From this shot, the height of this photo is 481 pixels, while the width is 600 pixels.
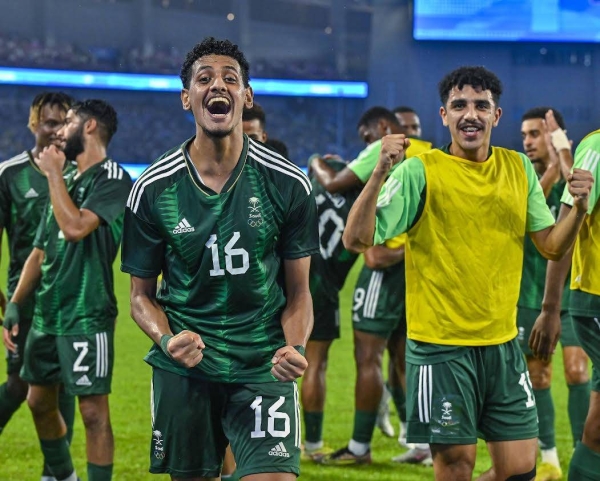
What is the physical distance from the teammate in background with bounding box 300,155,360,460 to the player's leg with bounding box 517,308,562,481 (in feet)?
3.52

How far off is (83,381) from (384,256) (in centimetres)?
195

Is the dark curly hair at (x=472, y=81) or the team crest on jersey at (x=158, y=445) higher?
the dark curly hair at (x=472, y=81)

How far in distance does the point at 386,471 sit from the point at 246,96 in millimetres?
3256

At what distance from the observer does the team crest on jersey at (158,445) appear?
11.3ft

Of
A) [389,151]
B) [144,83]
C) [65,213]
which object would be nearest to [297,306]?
[389,151]

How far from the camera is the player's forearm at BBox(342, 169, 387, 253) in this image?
387cm

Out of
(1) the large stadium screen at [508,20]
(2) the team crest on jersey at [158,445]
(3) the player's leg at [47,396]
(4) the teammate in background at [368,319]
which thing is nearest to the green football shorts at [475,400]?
(2) the team crest on jersey at [158,445]

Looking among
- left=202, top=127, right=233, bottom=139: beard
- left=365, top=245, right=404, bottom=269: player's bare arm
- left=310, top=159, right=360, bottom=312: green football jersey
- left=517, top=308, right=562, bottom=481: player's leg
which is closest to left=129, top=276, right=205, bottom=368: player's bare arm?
left=202, top=127, right=233, bottom=139: beard

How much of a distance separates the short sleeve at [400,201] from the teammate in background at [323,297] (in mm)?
2181

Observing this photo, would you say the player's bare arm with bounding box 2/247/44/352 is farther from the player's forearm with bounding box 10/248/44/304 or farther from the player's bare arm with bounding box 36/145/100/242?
the player's bare arm with bounding box 36/145/100/242

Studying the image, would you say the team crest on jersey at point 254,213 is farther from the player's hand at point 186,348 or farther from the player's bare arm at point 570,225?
the player's bare arm at point 570,225

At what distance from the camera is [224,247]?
3.33 metres

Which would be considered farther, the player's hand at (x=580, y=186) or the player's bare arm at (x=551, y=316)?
the player's bare arm at (x=551, y=316)

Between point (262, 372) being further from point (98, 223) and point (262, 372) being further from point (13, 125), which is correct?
point (13, 125)
